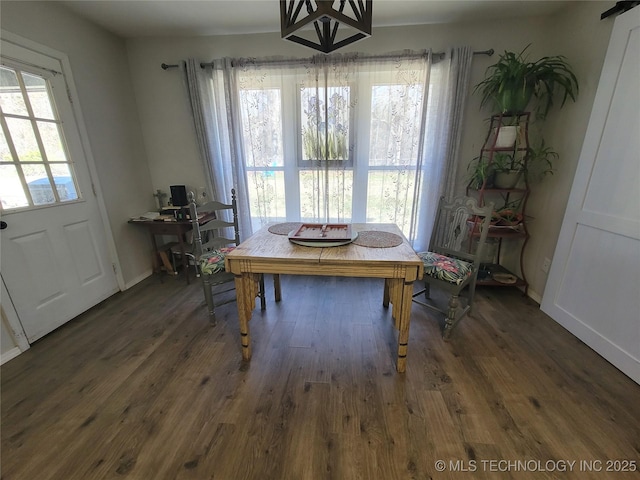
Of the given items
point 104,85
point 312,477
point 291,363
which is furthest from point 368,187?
point 104,85

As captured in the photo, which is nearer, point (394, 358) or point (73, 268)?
point (394, 358)

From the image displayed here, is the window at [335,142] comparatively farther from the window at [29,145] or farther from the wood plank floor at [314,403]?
the window at [29,145]

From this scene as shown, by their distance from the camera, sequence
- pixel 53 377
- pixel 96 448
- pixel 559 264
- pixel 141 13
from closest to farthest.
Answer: pixel 96 448
pixel 53 377
pixel 559 264
pixel 141 13

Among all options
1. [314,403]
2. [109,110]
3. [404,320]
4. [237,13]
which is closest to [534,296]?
[404,320]

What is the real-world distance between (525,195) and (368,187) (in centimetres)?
145

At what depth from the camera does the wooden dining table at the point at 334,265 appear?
141 cm

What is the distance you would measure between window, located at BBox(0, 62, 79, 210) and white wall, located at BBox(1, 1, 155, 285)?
0.85ft

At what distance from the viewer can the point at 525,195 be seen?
7.78ft

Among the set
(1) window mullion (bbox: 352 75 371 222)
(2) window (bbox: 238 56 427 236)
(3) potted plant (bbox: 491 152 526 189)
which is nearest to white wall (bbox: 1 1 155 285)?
(2) window (bbox: 238 56 427 236)

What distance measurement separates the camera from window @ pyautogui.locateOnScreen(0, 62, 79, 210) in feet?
5.73

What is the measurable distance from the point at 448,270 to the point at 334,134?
5.60ft

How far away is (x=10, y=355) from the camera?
5.76 ft

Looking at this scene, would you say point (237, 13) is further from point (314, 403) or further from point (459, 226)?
point (314, 403)

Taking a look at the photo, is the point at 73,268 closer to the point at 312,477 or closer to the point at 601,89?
the point at 312,477
